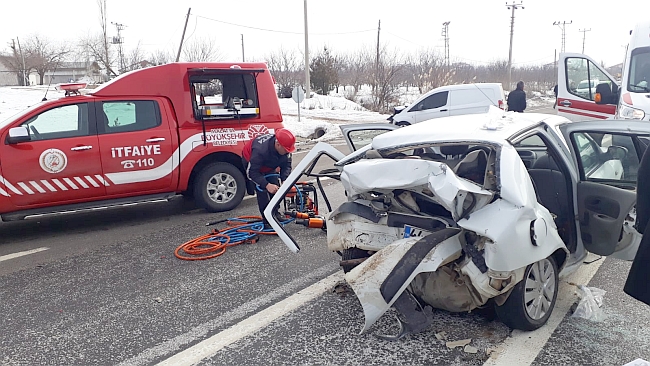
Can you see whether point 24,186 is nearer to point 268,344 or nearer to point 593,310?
point 268,344

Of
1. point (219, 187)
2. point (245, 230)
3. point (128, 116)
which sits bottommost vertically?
point (245, 230)

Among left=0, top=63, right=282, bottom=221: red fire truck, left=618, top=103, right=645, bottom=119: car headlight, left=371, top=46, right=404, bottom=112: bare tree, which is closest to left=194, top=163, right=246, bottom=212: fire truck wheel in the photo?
left=0, top=63, right=282, bottom=221: red fire truck

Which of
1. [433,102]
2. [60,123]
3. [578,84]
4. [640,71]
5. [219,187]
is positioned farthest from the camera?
[433,102]

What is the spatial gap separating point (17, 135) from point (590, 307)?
6.05 metres

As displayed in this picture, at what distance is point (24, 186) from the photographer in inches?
242

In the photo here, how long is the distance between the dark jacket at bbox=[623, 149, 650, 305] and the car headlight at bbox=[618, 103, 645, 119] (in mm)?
6958

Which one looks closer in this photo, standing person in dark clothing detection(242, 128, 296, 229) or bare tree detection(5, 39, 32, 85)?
standing person in dark clothing detection(242, 128, 296, 229)

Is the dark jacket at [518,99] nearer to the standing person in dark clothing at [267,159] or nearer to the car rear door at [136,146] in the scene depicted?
the standing person in dark clothing at [267,159]

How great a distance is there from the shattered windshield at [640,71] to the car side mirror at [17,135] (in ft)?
29.9

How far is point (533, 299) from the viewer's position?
3600 mm

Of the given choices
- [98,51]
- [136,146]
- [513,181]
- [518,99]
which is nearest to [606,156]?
Result: [513,181]

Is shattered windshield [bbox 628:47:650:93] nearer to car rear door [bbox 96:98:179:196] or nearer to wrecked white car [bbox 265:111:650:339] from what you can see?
wrecked white car [bbox 265:111:650:339]

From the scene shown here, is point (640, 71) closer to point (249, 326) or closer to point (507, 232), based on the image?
point (507, 232)

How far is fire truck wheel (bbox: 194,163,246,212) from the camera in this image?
731 centimetres
